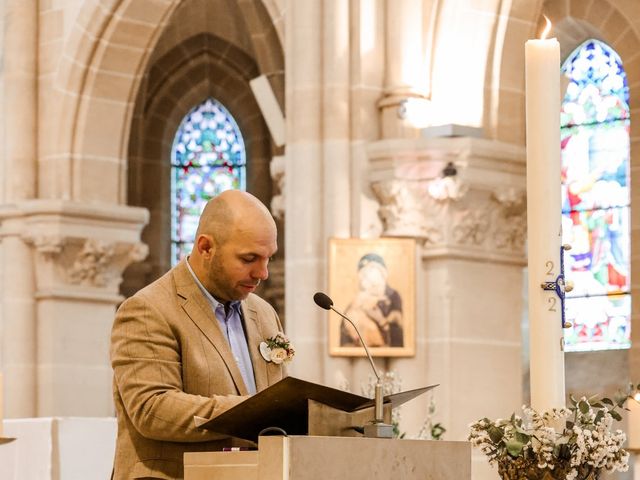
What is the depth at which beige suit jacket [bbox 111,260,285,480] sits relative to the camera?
3.98m

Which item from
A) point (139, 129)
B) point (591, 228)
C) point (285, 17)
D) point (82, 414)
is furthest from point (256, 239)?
point (139, 129)

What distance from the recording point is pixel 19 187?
42.7 ft

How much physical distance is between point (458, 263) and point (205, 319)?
21.1 feet

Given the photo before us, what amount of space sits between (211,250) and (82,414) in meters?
9.09

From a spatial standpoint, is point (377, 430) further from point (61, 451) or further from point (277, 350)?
point (61, 451)

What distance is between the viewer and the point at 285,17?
11086 mm

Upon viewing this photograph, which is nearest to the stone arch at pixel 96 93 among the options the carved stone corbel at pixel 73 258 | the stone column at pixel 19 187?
the stone column at pixel 19 187

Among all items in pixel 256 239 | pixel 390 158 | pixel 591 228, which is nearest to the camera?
pixel 256 239

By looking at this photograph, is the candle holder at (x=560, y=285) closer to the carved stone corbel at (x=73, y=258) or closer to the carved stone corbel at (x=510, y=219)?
the carved stone corbel at (x=510, y=219)

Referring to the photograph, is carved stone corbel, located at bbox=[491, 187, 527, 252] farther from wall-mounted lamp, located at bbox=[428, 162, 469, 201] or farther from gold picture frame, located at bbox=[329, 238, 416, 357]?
gold picture frame, located at bbox=[329, 238, 416, 357]

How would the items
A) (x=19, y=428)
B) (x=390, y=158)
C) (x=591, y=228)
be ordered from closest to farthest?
1. (x=19, y=428)
2. (x=390, y=158)
3. (x=591, y=228)

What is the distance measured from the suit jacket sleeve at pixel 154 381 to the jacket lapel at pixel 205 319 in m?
0.09

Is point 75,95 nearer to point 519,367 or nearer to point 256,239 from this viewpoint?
point 519,367

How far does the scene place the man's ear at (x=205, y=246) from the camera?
418 cm
